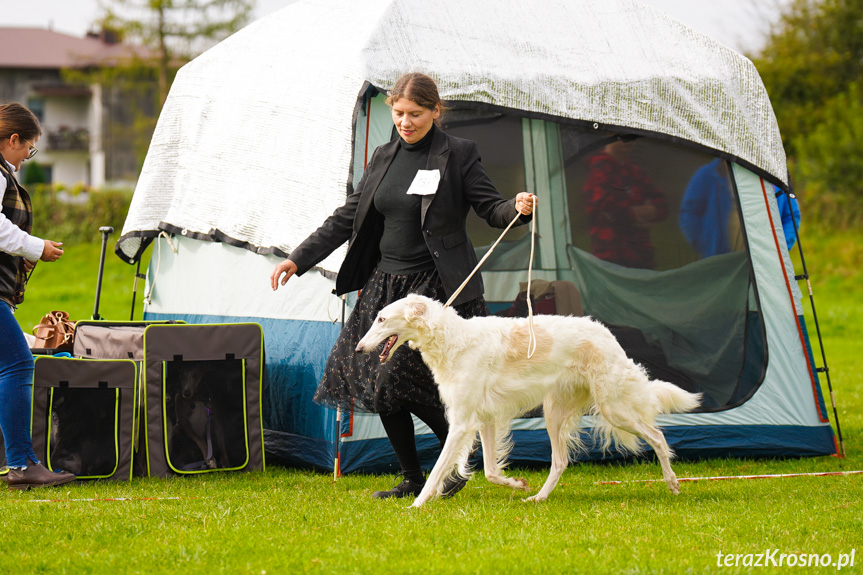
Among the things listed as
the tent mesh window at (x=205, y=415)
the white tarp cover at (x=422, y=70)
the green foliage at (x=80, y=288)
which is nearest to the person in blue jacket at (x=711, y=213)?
the white tarp cover at (x=422, y=70)

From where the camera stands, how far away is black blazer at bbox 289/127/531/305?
13.0ft

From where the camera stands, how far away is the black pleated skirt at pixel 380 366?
3984 mm

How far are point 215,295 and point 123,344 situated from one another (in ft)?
3.15

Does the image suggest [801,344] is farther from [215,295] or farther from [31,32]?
[31,32]

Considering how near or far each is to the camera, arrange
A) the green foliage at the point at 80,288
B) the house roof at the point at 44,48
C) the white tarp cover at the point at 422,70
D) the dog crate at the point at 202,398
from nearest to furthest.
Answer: the dog crate at the point at 202,398
the white tarp cover at the point at 422,70
the green foliage at the point at 80,288
the house roof at the point at 44,48

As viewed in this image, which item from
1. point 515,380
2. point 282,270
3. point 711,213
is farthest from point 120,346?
point 711,213

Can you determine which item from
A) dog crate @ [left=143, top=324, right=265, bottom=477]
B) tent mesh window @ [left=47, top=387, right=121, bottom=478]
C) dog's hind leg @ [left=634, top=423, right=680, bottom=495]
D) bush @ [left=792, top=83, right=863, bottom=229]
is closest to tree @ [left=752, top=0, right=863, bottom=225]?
bush @ [left=792, top=83, right=863, bottom=229]

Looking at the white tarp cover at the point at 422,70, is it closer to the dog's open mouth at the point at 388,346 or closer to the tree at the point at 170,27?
the dog's open mouth at the point at 388,346

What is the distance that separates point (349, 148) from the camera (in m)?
5.03

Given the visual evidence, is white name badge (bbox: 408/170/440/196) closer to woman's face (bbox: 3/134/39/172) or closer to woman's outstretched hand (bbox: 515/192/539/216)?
woman's outstretched hand (bbox: 515/192/539/216)

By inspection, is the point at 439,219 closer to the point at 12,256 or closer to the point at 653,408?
the point at 653,408

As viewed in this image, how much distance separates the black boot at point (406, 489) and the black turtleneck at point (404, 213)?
0.96 meters

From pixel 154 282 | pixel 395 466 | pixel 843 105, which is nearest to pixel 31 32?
pixel 843 105

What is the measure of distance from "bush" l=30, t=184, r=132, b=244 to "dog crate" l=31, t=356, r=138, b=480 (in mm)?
14319
